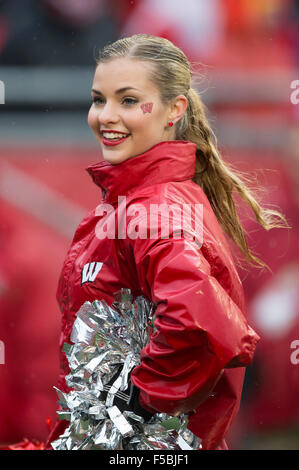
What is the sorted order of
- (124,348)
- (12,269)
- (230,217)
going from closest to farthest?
(124,348) → (230,217) → (12,269)

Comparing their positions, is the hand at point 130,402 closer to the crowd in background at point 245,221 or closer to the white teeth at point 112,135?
the white teeth at point 112,135

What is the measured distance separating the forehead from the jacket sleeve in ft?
1.48

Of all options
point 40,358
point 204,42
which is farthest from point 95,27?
point 40,358

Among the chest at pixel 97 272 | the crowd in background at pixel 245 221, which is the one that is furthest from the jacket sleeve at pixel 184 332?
the crowd in background at pixel 245 221

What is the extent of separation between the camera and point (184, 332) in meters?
1.42

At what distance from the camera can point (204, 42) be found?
3693 millimetres

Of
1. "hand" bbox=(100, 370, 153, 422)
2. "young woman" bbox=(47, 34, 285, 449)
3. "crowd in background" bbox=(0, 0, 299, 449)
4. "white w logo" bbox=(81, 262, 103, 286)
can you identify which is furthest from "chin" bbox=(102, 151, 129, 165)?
"crowd in background" bbox=(0, 0, 299, 449)

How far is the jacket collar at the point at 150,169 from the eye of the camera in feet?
5.72

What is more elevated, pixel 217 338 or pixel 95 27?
pixel 95 27

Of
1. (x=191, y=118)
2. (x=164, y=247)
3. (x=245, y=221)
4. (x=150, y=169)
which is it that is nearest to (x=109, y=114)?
(x=150, y=169)

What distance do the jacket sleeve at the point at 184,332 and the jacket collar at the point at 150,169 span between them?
0.27 m

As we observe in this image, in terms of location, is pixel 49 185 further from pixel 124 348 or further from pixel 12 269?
pixel 124 348

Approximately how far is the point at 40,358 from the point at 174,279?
2.24 meters

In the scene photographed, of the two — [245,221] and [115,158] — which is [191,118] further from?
[245,221]
